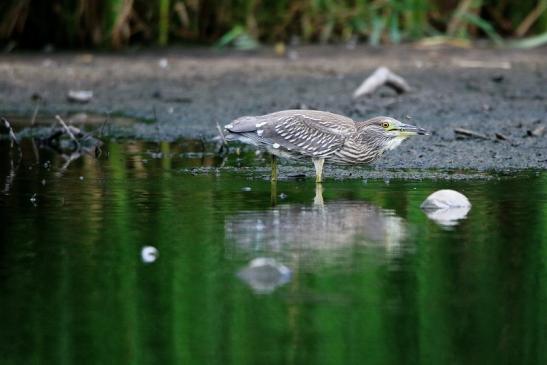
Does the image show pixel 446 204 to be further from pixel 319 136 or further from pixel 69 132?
pixel 69 132

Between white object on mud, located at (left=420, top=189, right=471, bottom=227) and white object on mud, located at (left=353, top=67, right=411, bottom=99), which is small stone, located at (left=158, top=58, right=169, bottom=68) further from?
white object on mud, located at (left=420, top=189, right=471, bottom=227)

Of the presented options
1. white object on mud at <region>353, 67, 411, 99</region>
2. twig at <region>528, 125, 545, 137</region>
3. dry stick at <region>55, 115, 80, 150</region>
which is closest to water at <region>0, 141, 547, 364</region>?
dry stick at <region>55, 115, 80, 150</region>

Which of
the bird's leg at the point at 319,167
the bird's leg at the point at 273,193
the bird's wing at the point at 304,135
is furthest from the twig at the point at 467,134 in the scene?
the bird's leg at the point at 273,193

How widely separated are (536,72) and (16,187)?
7.32 metres

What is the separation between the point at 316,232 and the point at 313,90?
671 cm

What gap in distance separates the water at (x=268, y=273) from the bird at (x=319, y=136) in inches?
8.9

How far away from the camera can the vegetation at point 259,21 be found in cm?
1611

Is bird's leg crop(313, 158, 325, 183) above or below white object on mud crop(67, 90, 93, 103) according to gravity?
below

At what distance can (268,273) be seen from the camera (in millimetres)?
6152

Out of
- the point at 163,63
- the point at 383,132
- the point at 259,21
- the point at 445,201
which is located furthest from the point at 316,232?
the point at 259,21

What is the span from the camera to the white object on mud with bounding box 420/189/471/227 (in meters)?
7.78

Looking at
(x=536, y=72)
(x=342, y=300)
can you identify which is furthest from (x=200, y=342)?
(x=536, y=72)

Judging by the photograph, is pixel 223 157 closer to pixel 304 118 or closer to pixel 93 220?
pixel 304 118

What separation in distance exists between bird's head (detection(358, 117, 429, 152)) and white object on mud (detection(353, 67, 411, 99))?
12.5ft
